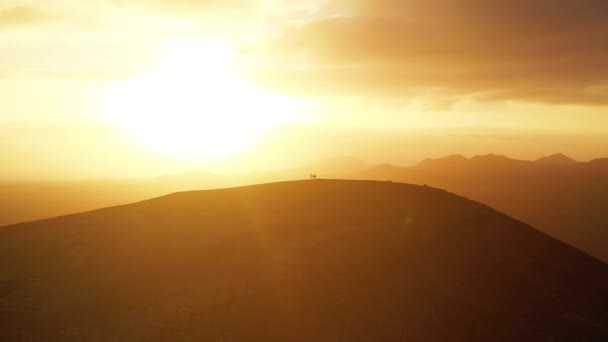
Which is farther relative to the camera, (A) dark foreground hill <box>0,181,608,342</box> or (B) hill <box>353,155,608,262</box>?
(B) hill <box>353,155,608,262</box>

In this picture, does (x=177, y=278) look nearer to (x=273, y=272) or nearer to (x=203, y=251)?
(x=203, y=251)

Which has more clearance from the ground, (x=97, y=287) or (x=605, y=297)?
(x=97, y=287)

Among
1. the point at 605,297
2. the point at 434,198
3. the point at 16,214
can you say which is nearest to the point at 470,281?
the point at 605,297

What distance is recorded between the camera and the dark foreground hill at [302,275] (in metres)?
20.5

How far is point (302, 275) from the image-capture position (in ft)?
79.5

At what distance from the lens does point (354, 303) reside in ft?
72.6

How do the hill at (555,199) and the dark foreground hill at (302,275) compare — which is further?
the hill at (555,199)

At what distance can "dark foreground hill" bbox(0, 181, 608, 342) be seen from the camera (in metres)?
20.5

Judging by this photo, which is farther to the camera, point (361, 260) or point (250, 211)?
point (250, 211)

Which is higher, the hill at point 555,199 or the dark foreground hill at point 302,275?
the dark foreground hill at point 302,275

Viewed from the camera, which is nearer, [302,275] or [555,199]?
[302,275]

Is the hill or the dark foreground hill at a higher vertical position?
the dark foreground hill

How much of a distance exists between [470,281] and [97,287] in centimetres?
2329

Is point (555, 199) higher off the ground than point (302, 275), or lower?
lower
